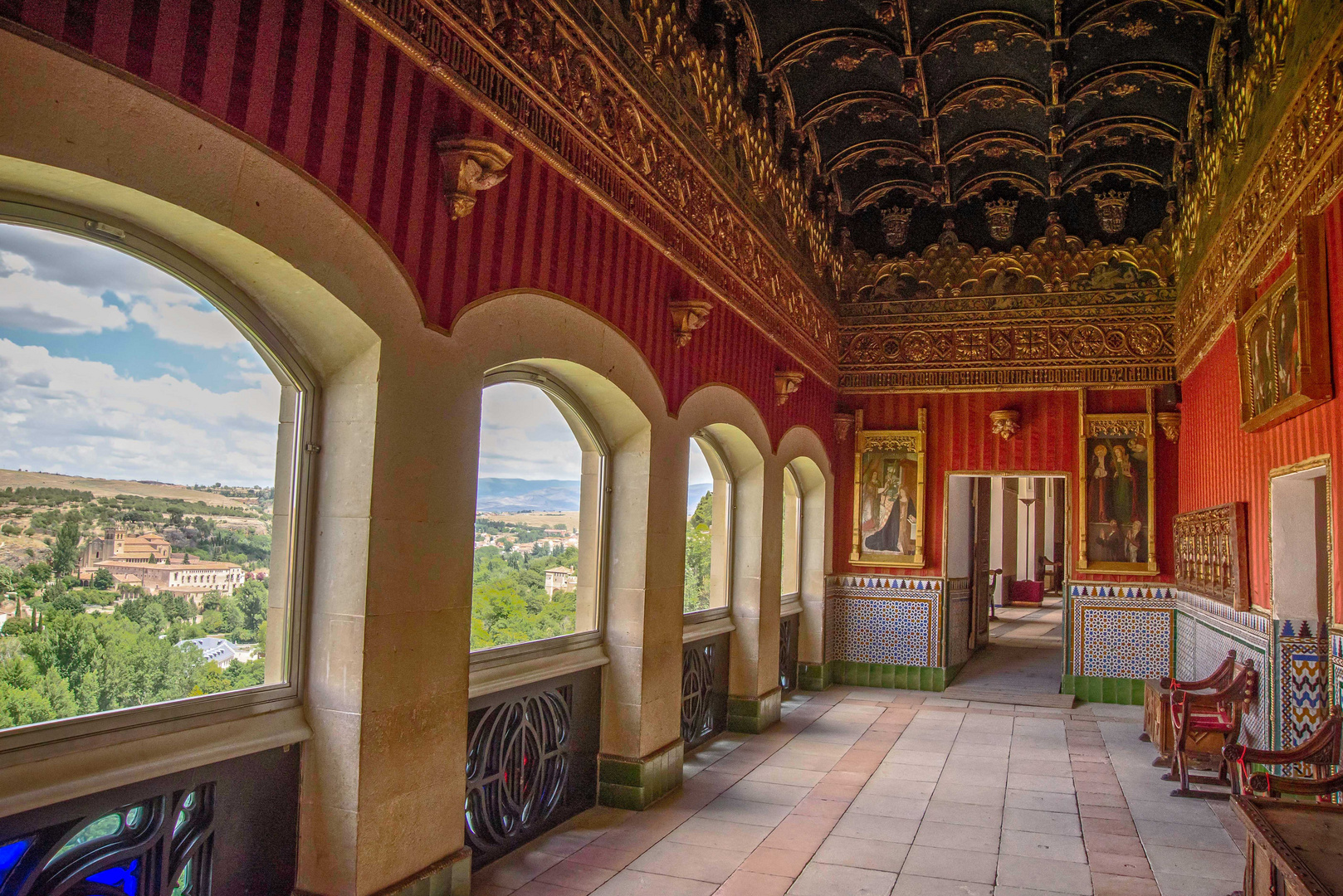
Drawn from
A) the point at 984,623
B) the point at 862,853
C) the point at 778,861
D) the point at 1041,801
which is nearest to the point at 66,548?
the point at 778,861

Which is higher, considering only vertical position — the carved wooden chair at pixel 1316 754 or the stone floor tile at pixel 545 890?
the carved wooden chair at pixel 1316 754

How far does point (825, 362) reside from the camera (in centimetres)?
1012

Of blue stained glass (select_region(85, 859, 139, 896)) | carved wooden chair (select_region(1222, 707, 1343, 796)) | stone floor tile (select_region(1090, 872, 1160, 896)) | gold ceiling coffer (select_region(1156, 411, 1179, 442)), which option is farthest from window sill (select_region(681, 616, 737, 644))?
gold ceiling coffer (select_region(1156, 411, 1179, 442))

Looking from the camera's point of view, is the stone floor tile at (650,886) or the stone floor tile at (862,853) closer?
the stone floor tile at (650,886)

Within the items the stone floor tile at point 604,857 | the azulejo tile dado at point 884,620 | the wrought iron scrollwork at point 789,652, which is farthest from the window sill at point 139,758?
the azulejo tile dado at point 884,620

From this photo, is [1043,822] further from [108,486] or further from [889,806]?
[108,486]

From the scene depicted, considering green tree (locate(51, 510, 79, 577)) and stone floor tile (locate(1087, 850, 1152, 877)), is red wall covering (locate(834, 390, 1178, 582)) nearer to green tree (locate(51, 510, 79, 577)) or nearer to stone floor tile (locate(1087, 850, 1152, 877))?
stone floor tile (locate(1087, 850, 1152, 877))

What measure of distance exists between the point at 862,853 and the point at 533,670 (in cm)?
193

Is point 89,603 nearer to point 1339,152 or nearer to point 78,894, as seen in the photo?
point 78,894

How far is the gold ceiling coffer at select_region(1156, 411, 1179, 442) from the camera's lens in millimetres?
9445

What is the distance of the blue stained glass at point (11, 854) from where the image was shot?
92.5 inches

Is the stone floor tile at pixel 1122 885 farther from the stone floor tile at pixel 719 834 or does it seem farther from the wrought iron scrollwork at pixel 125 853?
the wrought iron scrollwork at pixel 125 853

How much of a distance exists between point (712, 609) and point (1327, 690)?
4.00 meters

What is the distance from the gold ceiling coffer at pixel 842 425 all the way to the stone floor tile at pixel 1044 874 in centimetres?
614
